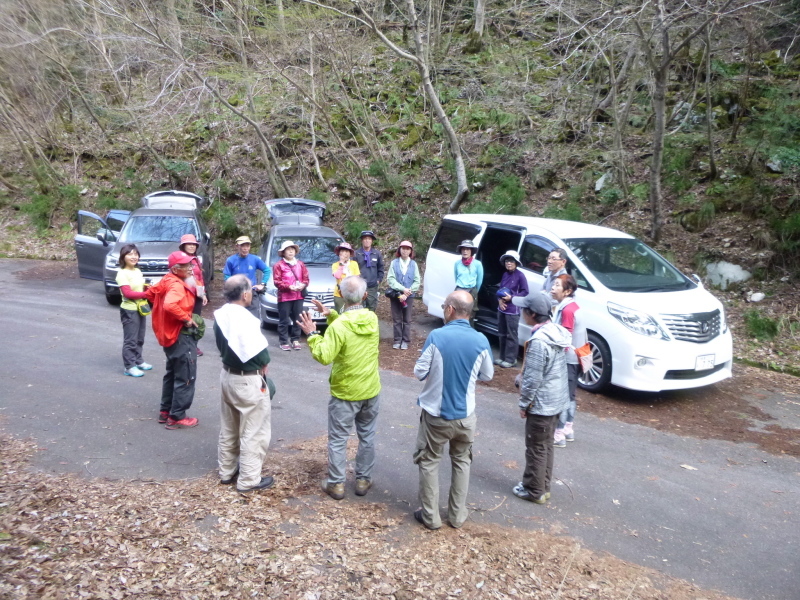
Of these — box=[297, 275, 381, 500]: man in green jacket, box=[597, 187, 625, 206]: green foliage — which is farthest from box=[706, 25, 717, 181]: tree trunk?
box=[297, 275, 381, 500]: man in green jacket

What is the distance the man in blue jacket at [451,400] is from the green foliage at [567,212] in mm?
9221

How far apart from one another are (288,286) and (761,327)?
743 centimetres

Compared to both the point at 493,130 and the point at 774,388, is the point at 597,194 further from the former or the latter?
the point at 774,388

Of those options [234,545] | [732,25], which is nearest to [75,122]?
[732,25]

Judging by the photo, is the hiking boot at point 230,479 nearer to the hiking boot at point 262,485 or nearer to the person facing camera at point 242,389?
the person facing camera at point 242,389

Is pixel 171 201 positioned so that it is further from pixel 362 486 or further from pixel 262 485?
pixel 362 486

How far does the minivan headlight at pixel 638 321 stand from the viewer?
22.8 feet

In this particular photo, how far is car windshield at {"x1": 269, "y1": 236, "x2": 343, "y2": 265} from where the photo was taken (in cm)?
1103

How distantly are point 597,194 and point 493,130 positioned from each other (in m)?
4.53

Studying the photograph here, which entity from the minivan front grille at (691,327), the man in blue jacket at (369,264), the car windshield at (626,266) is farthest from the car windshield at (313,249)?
the minivan front grille at (691,327)

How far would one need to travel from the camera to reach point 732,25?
12484 millimetres

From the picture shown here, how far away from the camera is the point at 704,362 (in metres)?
7.04

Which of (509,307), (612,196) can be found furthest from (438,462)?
(612,196)

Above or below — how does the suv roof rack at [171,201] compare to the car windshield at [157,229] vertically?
above
